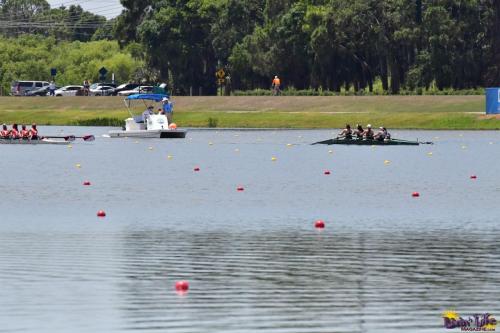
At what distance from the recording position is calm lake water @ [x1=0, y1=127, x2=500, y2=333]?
23859 mm

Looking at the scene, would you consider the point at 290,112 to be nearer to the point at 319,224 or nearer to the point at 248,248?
the point at 319,224

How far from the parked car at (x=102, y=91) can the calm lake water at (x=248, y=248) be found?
10318cm

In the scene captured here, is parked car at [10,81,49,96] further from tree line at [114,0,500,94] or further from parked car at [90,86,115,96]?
tree line at [114,0,500,94]

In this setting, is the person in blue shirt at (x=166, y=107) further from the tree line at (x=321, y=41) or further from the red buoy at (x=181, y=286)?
the red buoy at (x=181, y=286)

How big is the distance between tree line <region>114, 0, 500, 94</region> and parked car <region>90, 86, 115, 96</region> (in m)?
6.59

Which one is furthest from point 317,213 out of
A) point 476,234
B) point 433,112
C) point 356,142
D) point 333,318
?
point 433,112

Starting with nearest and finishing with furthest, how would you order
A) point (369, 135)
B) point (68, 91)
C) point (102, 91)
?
1. point (369, 135)
2. point (102, 91)
3. point (68, 91)

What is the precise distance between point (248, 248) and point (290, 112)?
299 ft

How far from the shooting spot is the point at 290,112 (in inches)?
4882

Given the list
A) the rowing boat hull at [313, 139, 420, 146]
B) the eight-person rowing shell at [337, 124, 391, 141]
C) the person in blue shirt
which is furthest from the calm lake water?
the person in blue shirt

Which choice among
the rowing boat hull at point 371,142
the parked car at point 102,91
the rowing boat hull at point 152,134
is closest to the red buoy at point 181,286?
the rowing boat hull at point 371,142

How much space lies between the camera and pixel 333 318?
76.6ft

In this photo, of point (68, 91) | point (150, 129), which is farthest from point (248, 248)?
point (68, 91)

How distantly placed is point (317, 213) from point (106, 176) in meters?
21.6
